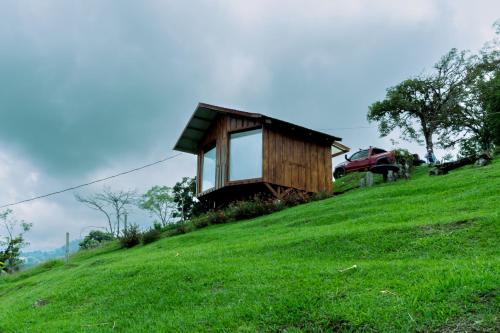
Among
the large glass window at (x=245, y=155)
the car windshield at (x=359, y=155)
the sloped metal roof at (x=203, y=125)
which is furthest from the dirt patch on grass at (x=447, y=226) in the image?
the car windshield at (x=359, y=155)

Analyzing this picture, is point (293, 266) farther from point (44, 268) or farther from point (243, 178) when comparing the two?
point (44, 268)

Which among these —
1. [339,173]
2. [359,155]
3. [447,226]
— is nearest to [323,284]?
[447,226]

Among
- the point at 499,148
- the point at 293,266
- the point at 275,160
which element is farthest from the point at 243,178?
the point at 293,266

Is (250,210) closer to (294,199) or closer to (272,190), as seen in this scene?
(294,199)

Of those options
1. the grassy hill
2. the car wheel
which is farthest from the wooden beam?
the car wheel

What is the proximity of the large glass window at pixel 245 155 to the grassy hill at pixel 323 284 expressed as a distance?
29.0 feet

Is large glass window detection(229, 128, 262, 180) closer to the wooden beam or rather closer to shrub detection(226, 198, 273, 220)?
the wooden beam

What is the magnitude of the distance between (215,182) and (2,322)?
14.1m

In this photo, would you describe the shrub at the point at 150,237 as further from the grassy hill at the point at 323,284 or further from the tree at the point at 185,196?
the tree at the point at 185,196

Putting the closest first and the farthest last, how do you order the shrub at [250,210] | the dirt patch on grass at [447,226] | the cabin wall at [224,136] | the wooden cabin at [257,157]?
the dirt patch on grass at [447,226] < the shrub at [250,210] < the wooden cabin at [257,157] < the cabin wall at [224,136]

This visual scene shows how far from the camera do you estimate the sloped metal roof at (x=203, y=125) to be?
20.8m

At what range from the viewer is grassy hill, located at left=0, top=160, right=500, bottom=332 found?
5164 millimetres

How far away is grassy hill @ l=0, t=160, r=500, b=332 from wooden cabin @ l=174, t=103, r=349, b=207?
29.0 feet

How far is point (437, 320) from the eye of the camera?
15.6 ft
